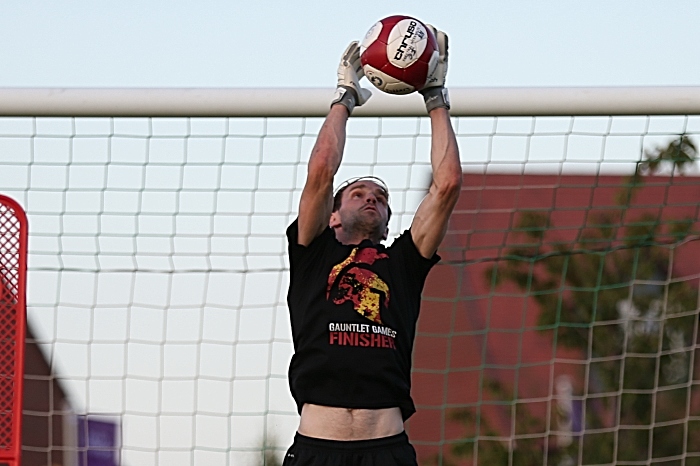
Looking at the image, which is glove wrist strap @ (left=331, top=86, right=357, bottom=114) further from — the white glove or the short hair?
the short hair

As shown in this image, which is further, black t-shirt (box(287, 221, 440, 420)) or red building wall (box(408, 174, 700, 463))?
red building wall (box(408, 174, 700, 463))

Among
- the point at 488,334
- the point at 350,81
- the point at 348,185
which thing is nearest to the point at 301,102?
the point at 348,185

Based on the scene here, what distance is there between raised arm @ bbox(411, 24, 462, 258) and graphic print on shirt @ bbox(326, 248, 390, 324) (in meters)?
0.24

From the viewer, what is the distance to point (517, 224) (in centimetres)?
1195

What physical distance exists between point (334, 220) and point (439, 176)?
2.01 ft

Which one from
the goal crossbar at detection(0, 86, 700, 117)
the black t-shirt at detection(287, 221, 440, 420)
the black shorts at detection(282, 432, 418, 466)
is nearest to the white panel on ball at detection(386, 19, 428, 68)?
the black t-shirt at detection(287, 221, 440, 420)

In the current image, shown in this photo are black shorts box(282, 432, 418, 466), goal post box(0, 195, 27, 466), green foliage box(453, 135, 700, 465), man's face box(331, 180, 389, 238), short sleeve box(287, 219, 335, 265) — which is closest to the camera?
black shorts box(282, 432, 418, 466)

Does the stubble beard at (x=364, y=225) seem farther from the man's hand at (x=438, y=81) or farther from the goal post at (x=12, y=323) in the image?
the goal post at (x=12, y=323)

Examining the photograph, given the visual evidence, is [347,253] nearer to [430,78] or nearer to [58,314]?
[430,78]

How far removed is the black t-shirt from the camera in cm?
441

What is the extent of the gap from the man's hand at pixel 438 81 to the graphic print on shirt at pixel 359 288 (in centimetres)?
74

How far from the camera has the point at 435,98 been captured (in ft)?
15.5

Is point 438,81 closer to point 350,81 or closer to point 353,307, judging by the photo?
point 350,81

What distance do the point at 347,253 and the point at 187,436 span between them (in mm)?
2506
